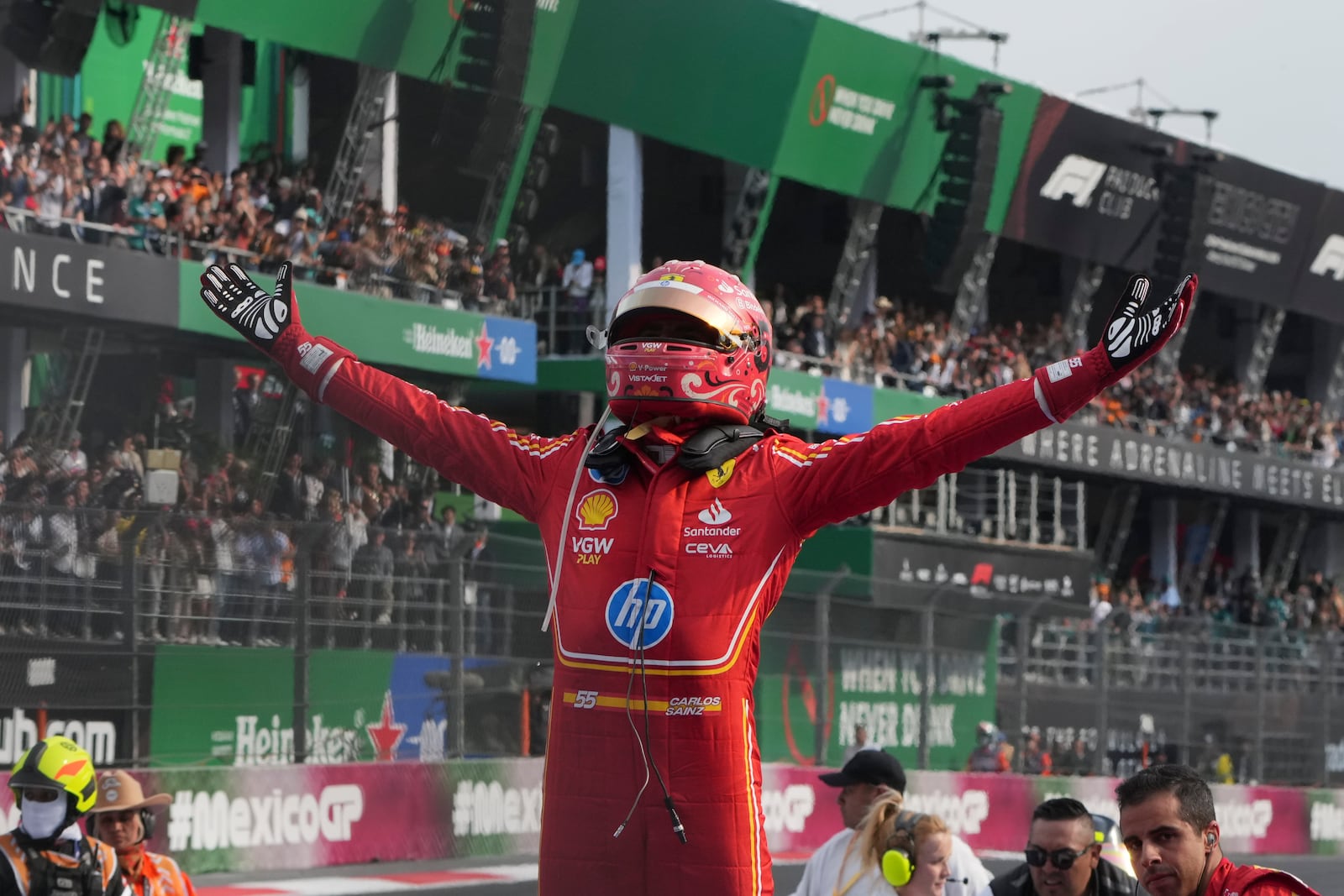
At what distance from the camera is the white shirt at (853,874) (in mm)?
6578

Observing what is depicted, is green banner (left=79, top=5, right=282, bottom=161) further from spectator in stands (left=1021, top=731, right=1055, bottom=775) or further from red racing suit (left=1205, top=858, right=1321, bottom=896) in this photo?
red racing suit (left=1205, top=858, right=1321, bottom=896)

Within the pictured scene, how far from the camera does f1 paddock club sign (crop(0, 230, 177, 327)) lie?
17.0m

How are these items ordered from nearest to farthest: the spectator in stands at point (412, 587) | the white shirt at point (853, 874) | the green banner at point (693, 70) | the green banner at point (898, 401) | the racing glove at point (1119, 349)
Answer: the racing glove at point (1119, 349) → the white shirt at point (853, 874) → the spectator in stands at point (412, 587) → the green banner at point (693, 70) → the green banner at point (898, 401)

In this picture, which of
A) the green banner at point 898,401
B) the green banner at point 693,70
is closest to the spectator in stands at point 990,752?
the green banner at point 693,70

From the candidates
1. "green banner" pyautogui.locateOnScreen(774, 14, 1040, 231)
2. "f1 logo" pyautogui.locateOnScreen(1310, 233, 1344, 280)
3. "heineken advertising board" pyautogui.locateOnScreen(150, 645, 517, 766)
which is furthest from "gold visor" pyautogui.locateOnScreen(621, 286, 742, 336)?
"f1 logo" pyautogui.locateOnScreen(1310, 233, 1344, 280)

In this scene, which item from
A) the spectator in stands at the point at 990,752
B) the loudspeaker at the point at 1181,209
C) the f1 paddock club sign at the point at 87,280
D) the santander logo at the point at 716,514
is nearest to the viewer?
the santander logo at the point at 716,514

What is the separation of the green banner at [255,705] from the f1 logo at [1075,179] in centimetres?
2037

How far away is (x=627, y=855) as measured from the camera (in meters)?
4.89

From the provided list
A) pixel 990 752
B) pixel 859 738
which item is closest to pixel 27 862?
pixel 859 738

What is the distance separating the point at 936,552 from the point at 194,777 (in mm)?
15588

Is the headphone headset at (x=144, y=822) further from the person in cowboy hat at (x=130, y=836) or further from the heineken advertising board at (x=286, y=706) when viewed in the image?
the heineken advertising board at (x=286, y=706)

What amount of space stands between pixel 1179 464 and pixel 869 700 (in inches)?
742

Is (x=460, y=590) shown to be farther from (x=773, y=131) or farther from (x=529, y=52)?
(x=773, y=131)

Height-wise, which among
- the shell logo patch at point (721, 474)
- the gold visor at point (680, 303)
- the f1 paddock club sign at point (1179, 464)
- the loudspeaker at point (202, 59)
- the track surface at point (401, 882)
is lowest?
the track surface at point (401, 882)
